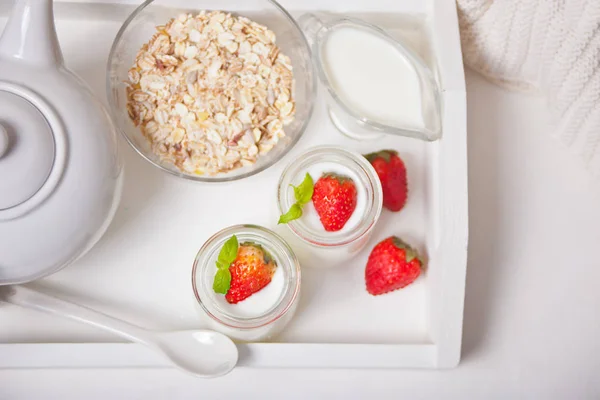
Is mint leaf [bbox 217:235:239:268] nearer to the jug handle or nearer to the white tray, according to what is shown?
the white tray

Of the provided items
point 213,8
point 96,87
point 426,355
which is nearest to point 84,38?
point 96,87

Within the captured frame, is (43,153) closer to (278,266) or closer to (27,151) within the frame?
(27,151)

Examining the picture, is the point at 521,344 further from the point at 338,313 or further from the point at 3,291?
the point at 3,291

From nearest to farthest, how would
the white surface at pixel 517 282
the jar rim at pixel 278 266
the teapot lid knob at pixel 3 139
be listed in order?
the teapot lid knob at pixel 3 139, the jar rim at pixel 278 266, the white surface at pixel 517 282

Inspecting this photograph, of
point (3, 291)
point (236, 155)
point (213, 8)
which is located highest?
point (213, 8)

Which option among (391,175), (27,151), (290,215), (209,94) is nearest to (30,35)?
(27,151)

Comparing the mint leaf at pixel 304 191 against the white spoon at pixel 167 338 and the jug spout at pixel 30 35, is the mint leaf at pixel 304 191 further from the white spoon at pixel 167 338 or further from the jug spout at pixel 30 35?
the jug spout at pixel 30 35

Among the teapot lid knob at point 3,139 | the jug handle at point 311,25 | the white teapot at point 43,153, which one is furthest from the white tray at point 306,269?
the teapot lid knob at point 3,139
